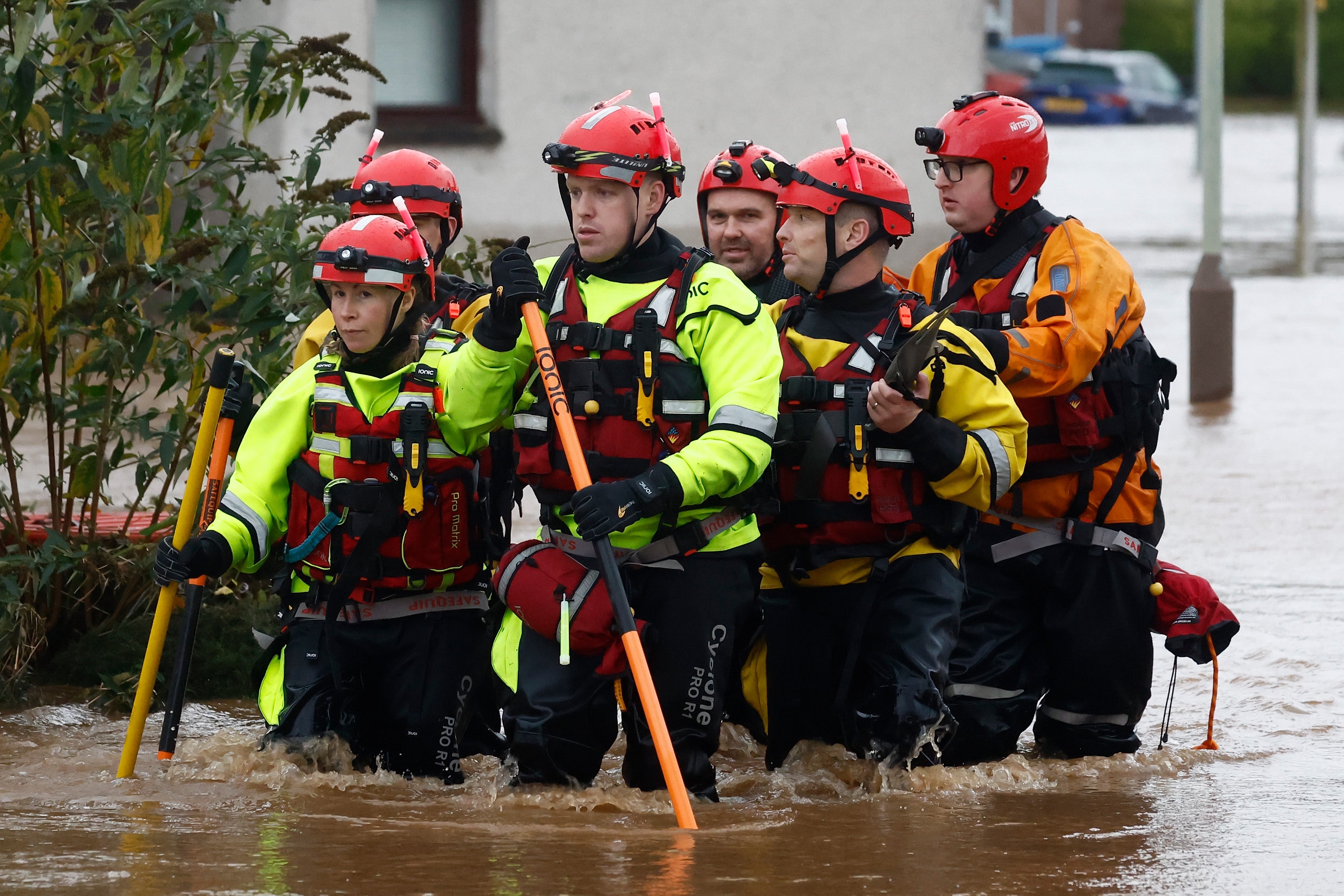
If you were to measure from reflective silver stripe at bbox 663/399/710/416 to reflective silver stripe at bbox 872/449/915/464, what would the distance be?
0.60 m

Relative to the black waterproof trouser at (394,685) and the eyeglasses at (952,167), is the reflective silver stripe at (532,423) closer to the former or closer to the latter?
the black waterproof trouser at (394,685)

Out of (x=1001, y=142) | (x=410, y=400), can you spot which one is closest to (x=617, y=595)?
(x=410, y=400)

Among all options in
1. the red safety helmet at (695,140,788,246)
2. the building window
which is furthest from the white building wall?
the red safety helmet at (695,140,788,246)

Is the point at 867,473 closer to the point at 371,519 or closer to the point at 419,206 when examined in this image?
the point at 371,519

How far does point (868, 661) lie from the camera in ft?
18.5

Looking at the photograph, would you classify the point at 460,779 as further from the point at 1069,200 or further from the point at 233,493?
the point at 1069,200

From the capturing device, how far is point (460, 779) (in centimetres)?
573

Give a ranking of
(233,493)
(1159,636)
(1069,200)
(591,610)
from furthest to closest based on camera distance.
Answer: (1069,200)
(1159,636)
(233,493)
(591,610)

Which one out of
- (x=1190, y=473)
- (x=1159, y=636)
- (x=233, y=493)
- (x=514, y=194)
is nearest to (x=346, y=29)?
(x=514, y=194)

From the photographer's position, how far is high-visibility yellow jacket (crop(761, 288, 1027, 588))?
17.9 ft

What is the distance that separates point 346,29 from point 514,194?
230 cm

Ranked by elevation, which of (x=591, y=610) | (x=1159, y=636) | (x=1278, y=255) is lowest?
(x=1159, y=636)

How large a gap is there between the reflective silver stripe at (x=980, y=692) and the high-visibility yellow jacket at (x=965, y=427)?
0.51 m

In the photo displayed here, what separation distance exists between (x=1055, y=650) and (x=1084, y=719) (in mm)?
251
